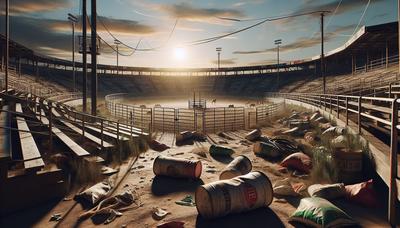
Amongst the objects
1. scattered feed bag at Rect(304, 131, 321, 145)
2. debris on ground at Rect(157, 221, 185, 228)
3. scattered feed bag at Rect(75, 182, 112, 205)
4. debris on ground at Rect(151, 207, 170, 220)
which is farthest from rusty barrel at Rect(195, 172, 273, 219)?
scattered feed bag at Rect(304, 131, 321, 145)

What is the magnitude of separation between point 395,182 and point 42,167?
7443 millimetres

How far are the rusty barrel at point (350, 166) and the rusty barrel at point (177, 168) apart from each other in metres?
3.86

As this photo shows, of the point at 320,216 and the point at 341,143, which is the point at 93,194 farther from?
the point at 341,143

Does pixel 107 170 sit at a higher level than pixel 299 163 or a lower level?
lower

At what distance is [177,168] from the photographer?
8.25m

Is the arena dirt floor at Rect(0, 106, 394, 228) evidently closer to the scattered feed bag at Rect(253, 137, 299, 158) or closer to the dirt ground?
the dirt ground

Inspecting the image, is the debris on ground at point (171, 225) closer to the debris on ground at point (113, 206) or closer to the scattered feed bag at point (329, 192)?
the debris on ground at point (113, 206)

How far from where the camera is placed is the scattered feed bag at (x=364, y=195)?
6.14m

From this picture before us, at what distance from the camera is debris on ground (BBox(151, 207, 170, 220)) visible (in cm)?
576

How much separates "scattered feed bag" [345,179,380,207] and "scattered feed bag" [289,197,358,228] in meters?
1.29

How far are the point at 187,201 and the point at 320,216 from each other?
117 inches

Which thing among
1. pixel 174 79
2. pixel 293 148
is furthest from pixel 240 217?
pixel 174 79

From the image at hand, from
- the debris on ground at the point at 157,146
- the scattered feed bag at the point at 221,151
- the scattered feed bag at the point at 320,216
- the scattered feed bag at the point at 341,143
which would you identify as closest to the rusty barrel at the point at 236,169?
the scattered feed bag at the point at 320,216

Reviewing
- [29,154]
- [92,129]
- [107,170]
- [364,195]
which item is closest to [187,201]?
[107,170]
